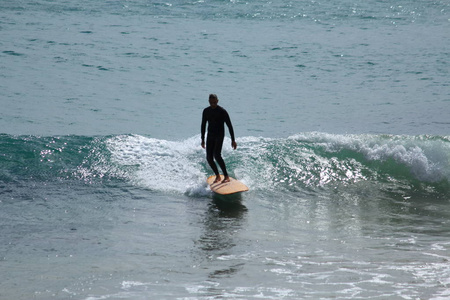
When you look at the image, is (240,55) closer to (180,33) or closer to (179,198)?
(180,33)

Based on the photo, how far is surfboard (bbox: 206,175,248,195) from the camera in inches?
387

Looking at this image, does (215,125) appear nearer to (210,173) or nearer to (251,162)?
(210,173)

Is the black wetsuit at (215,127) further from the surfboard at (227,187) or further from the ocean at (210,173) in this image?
the ocean at (210,173)

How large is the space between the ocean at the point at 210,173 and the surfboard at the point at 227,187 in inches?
5.8

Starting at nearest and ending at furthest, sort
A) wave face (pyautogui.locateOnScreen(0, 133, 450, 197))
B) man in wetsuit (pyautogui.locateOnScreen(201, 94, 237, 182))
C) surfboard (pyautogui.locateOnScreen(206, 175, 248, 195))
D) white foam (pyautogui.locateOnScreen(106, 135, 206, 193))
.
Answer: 1. man in wetsuit (pyautogui.locateOnScreen(201, 94, 237, 182))
2. surfboard (pyautogui.locateOnScreen(206, 175, 248, 195))
3. white foam (pyautogui.locateOnScreen(106, 135, 206, 193))
4. wave face (pyautogui.locateOnScreen(0, 133, 450, 197))

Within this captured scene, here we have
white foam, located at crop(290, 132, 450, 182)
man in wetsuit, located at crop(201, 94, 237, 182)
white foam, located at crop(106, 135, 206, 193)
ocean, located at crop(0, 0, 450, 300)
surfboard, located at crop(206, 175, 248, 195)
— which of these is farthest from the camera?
white foam, located at crop(290, 132, 450, 182)

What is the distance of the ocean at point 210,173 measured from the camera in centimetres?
620

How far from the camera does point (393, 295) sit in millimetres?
5629

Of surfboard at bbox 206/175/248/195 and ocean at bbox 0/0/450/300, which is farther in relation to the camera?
surfboard at bbox 206/175/248/195

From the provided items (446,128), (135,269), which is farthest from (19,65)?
(135,269)

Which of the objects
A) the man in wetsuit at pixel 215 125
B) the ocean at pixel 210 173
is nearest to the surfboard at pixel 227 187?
the ocean at pixel 210 173

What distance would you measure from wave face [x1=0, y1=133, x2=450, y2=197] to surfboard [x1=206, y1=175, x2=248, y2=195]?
22cm

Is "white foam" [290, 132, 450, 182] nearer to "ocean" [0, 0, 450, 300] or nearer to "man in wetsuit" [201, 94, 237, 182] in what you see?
"ocean" [0, 0, 450, 300]

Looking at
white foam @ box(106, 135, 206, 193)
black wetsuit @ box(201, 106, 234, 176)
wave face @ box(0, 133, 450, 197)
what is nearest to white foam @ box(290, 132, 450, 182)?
wave face @ box(0, 133, 450, 197)
